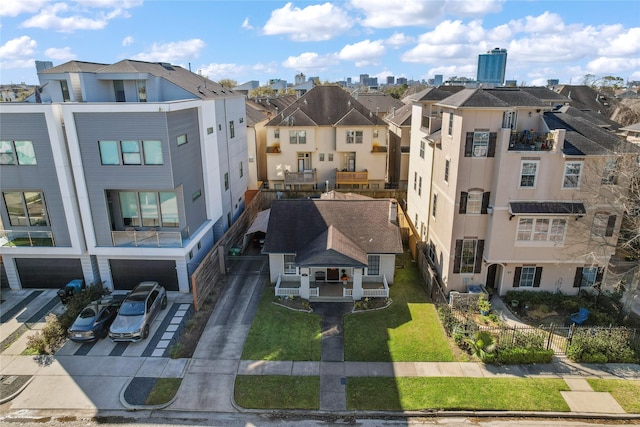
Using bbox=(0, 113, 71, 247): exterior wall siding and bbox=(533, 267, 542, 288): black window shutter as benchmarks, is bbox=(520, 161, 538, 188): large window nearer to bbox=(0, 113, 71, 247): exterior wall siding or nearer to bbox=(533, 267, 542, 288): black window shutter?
bbox=(533, 267, 542, 288): black window shutter

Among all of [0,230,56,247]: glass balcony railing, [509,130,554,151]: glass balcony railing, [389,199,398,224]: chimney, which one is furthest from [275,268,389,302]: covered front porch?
[0,230,56,247]: glass balcony railing

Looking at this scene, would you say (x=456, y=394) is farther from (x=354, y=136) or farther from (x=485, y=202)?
(x=354, y=136)

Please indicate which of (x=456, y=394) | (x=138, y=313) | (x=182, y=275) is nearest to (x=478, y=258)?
(x=456, y=394)

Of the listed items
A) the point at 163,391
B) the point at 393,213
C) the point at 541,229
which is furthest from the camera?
the point at 393,213

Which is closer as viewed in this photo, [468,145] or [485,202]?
[468,145]

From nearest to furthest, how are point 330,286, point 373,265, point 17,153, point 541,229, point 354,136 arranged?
1. point 17,153
2. point 541,229
3. point 330,286
4. point 373,265
5. point 354,136

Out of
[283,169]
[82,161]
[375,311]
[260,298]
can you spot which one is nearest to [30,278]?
[82,161]

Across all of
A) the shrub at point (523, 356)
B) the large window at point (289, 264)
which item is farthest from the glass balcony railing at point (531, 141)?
the large window at point (289, 264)
